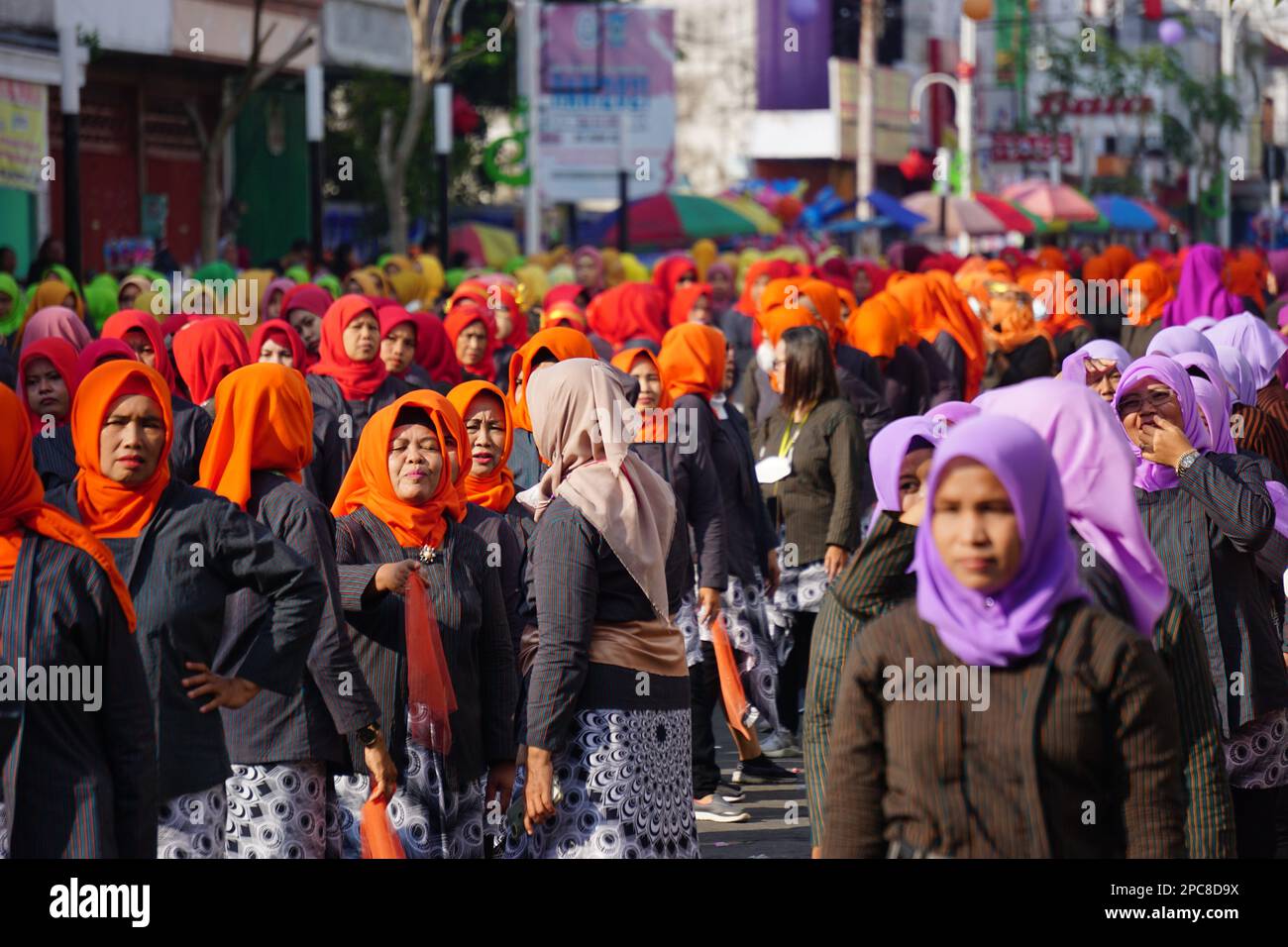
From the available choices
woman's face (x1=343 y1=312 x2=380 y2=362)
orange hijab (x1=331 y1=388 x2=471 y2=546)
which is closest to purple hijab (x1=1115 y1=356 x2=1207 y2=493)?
orange hijab (x1=331 y1=388 x2=471 y2=546)

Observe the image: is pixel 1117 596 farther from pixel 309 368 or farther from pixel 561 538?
pixel 309 368

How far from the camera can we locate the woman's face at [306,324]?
38.4 ft

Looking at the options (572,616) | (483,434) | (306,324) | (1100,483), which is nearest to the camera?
(1100,483)

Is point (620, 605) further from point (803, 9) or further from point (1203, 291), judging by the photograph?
point (803, 9)

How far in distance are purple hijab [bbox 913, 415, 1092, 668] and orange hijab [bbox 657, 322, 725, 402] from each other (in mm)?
5691

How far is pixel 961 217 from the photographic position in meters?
36.2

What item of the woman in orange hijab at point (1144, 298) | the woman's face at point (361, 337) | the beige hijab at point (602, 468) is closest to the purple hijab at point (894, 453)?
the beige hijab at point (602, 468)

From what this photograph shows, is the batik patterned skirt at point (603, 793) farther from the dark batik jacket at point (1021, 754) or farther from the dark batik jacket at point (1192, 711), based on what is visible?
the dark batik jacket at point (1021, 754)

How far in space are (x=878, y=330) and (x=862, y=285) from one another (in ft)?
20.3

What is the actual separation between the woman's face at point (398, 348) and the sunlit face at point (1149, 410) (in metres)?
4.85

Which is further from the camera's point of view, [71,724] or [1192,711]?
[71,724]

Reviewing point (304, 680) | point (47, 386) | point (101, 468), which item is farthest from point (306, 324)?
point (101, 468)

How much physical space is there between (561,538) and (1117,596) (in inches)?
67.8
